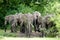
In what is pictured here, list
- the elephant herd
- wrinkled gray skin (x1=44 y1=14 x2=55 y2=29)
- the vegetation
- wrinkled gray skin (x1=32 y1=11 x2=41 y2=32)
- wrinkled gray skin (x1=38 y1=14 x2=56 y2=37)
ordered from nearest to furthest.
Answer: wrinkled gray skin (x1=44 y1=14 x2=55 y2=29) → wrinkled gray skin (x1=38 y1=14 x2=56 y2=37) → the elephant herd → wrinkled gray skin (x1=32 y1=11 x2=41 y2=32) → the vegetation

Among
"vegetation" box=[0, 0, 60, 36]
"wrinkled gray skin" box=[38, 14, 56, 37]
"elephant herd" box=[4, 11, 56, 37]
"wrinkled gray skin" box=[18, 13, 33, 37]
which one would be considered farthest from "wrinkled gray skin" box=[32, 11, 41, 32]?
"vegetation" box=[0, 0, 60, 36]

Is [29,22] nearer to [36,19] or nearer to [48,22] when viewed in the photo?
[36,19]

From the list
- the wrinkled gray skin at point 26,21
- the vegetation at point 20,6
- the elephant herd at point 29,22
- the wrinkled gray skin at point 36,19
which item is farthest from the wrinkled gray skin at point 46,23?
the vegetation at point 20,6

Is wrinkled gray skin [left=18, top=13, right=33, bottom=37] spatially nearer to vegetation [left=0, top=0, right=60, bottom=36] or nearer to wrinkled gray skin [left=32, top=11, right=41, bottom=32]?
wrinkled gray skin [left=32, top=11, right=41, bottom=32]

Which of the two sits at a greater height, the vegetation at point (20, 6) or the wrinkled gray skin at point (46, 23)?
the vegetation at point (20, 6)

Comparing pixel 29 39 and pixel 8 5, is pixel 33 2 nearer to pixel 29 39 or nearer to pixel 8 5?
pixel 8 5

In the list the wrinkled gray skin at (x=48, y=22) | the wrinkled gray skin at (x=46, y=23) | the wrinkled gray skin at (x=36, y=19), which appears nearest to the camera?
the wrinkled gray skin at (x=48, y=22)

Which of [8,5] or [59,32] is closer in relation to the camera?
[59,32]

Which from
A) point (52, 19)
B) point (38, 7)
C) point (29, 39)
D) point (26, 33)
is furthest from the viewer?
point (38, 7)

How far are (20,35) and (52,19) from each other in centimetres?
269

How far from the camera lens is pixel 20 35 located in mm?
20469

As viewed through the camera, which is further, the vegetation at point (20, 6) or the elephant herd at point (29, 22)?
the vegetation at point (20, 6)

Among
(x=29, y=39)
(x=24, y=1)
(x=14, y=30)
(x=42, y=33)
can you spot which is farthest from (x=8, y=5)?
(x=29, y=39)

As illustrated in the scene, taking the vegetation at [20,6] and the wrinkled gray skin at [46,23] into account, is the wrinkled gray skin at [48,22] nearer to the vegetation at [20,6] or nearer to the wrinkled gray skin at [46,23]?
the wrinkled gray skin at [46,23]
